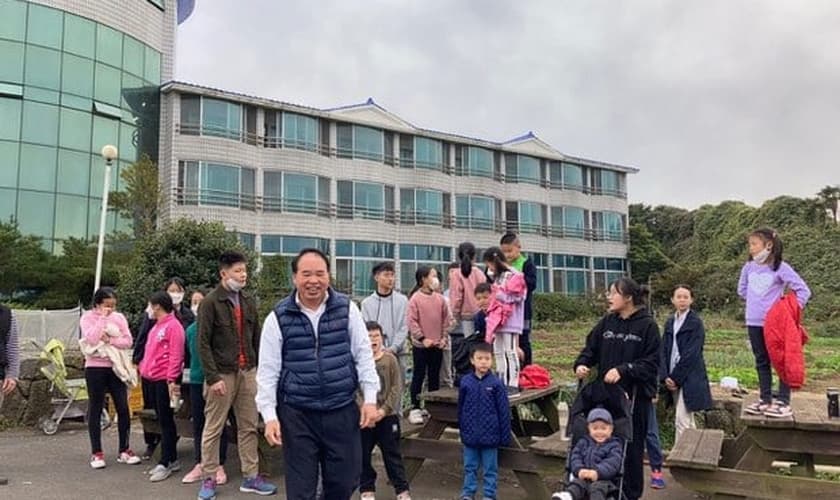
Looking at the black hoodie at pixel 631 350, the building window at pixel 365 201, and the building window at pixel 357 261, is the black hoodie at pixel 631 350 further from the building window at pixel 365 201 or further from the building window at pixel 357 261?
the building window at pixel 365 201

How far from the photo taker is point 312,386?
378cm

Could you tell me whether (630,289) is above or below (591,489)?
above

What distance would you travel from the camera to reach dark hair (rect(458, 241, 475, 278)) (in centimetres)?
690

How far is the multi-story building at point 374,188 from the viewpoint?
1096 inches

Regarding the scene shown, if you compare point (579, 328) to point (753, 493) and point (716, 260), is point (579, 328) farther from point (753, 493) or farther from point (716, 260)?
point (753, 493)

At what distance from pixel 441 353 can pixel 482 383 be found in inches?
83.1

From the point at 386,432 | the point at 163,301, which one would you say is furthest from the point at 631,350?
the point at 163,301

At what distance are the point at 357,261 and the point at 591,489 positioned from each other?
93.0 feet

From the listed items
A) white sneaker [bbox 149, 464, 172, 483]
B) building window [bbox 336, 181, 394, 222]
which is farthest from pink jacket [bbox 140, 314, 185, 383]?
building window [bbox 336, 181, 394, 222]

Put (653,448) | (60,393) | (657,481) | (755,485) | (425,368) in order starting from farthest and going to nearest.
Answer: (60,393), (425,368), (657,481), (653,448), (755,485)

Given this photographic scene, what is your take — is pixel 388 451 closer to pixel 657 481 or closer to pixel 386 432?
pixel 386 432

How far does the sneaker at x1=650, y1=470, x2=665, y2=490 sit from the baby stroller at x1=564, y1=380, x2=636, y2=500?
4.70 ft

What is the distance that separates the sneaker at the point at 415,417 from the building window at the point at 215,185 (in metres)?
22.4

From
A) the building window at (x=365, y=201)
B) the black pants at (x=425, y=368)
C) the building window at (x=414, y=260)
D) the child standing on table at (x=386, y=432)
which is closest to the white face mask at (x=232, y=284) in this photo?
the child standing on table at (x=386, y=432)
